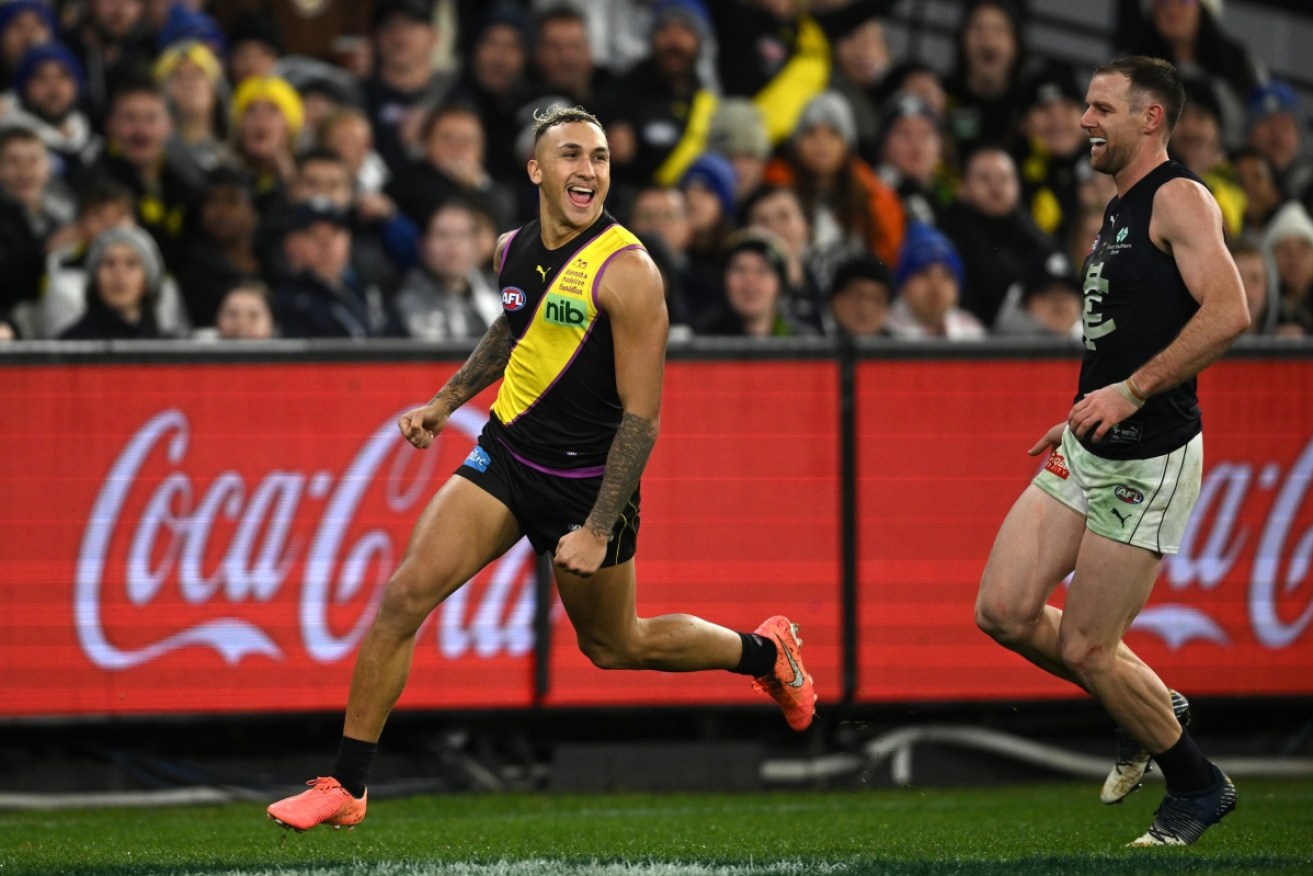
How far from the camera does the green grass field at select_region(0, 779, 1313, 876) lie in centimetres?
656

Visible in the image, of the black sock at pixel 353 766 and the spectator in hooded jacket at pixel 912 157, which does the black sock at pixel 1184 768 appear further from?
the spectator in hooded jacket at pixel 912 157

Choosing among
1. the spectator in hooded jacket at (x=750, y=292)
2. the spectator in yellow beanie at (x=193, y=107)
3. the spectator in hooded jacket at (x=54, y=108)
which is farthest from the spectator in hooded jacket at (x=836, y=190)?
the spectator in hooded jacket at (x=54, y=108)

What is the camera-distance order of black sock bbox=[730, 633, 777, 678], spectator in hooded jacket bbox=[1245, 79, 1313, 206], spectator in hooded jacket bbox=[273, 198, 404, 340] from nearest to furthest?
black sock bbox=[730, 633, 777, 678] → spectator in hooded jacket bbox=[273, 198, 404, 340] → spectator in hooded jacket bbox=[1245, 79, 1313, 206]

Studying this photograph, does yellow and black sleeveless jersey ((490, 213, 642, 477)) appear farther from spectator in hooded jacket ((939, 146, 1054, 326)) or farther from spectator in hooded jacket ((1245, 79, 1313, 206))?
spectator in hooded jacket ((1245, 79, 1313, 206))

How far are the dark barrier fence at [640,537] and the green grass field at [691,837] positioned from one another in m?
0.55

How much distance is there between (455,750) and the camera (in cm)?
972

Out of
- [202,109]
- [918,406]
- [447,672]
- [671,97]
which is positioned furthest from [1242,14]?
[447,672]

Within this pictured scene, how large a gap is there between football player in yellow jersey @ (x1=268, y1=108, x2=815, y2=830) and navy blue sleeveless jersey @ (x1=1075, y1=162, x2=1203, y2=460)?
1.56 metres

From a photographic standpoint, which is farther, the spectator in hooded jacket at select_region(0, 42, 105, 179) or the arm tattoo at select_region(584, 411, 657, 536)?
the spectator in hooded jacket at select_region(0, 42, 105, 179)

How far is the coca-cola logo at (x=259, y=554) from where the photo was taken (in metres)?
9.37

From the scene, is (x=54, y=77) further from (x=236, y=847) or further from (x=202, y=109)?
(x=236, y=847)

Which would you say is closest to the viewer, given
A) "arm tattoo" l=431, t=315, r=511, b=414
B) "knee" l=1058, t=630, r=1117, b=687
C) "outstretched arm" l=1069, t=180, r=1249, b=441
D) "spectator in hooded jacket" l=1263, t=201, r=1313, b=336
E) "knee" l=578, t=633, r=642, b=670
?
"outstretched arm" l=1069, t=180, r=1249, b=441

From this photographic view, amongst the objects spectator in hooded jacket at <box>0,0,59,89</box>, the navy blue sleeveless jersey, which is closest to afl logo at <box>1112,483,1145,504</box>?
the navy blue sleeveless jersey

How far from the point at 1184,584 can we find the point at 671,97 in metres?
4.93
